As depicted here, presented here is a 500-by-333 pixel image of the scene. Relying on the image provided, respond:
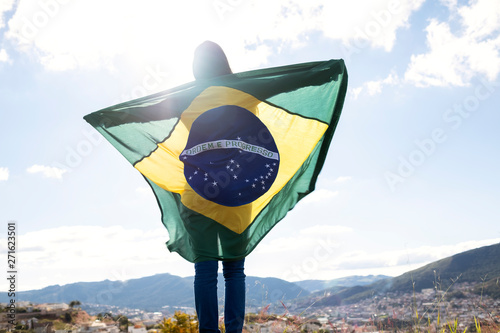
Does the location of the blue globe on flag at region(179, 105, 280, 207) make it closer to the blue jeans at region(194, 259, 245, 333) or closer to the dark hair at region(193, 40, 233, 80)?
the dark hair at region(193, 40, 233, 80)

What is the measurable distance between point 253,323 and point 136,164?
6.52ft

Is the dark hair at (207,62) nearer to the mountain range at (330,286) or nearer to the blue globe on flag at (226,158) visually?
the blue globe on flag at (226,158)

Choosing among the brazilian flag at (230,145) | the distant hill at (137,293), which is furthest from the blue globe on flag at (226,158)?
the distant hill at (137,293)

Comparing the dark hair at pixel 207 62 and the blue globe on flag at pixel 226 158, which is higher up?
the dark hair at pixel 207 62

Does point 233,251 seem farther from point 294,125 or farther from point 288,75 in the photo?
point 288,75

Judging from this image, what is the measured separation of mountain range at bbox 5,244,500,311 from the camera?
329cm

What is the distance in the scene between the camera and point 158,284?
112 meters

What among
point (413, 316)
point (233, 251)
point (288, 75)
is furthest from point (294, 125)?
point (413, 316)

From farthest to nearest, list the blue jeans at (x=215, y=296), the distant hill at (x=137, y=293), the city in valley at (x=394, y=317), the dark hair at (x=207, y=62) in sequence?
the distant hill at (x=137, y=293) → the dark hair at (x=207, y=62) → the city in valley at (x=394, y=317) → the blue jeans at (x=215, y=296)

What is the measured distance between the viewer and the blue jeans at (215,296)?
93.0 inches

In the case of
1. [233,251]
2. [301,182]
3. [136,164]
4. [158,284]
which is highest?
[136,164]

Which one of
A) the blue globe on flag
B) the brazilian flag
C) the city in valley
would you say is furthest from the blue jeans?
the city in valley

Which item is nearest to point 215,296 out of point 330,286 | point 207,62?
point 207,62

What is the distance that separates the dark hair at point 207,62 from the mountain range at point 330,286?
1.72 meters
